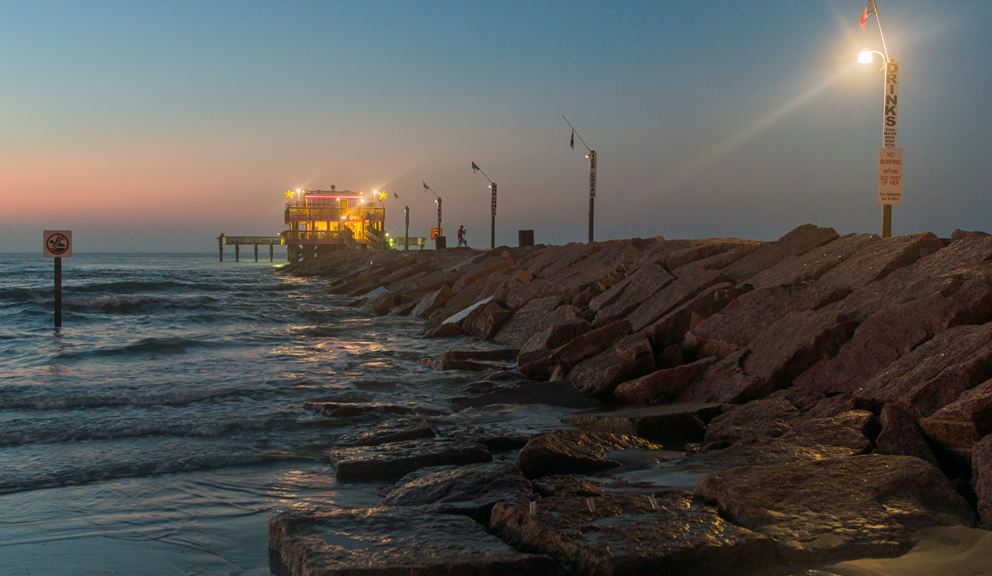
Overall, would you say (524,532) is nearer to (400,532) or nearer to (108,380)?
(400,532)

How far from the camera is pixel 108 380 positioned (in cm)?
880

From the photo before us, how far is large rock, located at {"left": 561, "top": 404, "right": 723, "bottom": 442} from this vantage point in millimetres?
5281

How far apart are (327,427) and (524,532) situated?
11.7ft

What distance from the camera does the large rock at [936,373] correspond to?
418cm

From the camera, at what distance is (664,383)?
6.41 metres

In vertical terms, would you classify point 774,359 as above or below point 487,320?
above

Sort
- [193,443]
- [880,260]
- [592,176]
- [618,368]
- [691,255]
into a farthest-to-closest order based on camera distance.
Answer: [592,176] → [691,255] → [880,260] → [618,368] → [193,443]

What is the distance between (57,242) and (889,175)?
1560cm

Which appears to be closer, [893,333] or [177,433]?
[893,333]

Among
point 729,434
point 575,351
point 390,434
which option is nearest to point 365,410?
point 390,434

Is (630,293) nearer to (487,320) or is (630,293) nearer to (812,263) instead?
(812,263)

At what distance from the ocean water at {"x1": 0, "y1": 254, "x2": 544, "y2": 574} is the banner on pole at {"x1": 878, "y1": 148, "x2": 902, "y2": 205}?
21.4 ft

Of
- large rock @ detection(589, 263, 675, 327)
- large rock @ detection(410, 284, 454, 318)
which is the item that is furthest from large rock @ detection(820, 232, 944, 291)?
large rock @ detection(410, 284, 454, 318)

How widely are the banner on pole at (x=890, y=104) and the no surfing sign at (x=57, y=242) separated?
601 inches
